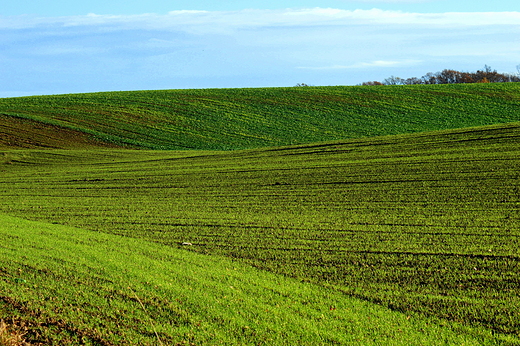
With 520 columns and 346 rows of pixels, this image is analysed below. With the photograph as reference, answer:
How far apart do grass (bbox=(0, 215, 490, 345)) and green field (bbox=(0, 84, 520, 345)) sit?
29 millimetres

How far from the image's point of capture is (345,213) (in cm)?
1448

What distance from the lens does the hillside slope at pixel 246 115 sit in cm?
4203

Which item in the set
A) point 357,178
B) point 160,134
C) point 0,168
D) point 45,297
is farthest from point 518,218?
point 160,134

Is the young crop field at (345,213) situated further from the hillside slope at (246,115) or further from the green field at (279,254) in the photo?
the hillside slope at (246,115)

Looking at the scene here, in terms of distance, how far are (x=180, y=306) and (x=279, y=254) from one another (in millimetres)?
3515

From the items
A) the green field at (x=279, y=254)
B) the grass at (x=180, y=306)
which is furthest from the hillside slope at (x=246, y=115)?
the grass at (x=180, y=306)

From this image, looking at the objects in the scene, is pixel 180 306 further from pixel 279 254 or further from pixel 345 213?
pixel 345 213

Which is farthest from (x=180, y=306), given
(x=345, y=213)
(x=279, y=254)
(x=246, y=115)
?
(x=246, y=115)

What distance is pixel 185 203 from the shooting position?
17.3 meters

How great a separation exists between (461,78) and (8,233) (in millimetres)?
107625

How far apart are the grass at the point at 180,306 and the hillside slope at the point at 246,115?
31.2m

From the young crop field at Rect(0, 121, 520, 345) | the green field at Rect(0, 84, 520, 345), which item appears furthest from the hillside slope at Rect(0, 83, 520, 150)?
the green field at Rect(0, 84, 520, 345)

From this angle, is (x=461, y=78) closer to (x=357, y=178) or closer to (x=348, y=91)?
(x=348, y=91)

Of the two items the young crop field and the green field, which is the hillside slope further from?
the green field
